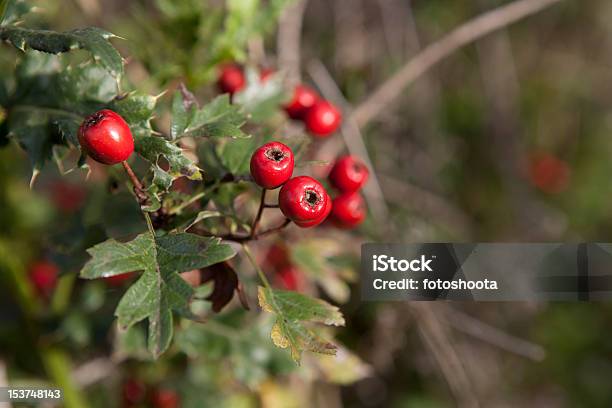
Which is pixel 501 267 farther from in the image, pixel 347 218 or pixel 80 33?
pixel 80 33

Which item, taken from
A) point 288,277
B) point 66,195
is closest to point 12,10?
point 288,277

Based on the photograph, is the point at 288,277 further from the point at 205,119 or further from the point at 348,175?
the point at 205,119

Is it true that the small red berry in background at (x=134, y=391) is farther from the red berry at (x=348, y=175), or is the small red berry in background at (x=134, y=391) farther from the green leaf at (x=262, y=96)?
the red berry at (x=348, y=175)

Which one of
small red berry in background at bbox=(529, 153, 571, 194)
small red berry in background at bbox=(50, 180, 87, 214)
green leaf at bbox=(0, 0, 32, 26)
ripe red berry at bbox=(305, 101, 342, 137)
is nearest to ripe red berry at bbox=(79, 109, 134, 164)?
green leaf at bbox=(0, 0, 32, 26)

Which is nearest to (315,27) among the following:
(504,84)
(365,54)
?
(365,54)

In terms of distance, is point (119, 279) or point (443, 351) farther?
point (443, 351)

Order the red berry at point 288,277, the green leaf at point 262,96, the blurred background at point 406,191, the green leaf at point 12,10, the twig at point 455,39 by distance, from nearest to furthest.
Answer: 1. the green leaf at point 12,10
2. the green leaf at point 262,96
3. the blurred background at point 406,191
4. the red berry at point 288,277
5. the twig at point 455,39

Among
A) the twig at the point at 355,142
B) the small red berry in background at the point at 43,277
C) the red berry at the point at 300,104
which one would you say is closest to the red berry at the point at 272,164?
the red berry at the point at 300,104
